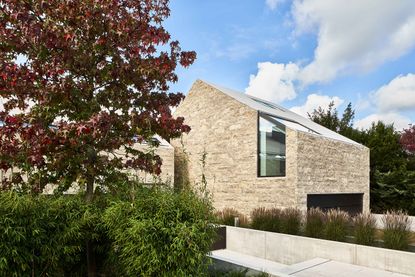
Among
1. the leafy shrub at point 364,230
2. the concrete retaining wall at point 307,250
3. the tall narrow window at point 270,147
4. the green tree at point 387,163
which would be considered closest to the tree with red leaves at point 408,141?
the green tree at point 387,163

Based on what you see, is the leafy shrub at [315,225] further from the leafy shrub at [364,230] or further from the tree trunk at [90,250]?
the tree trunk at [90,250]

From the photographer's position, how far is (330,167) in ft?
Result: 46.2

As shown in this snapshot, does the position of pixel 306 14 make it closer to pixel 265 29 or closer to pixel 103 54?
pixel 265 29

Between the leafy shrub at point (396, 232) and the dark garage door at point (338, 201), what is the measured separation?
15.9ft

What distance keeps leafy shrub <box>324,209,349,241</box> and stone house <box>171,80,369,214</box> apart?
2.94 meters

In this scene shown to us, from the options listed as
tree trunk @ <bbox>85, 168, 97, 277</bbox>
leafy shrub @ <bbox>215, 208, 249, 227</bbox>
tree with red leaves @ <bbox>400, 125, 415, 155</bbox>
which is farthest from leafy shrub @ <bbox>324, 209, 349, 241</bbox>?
tree with red leaves @ <bbox>400, 125, 415, 155</bbox>

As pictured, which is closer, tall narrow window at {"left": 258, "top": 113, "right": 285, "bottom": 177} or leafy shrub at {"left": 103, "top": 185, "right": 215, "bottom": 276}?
leafy shrub at {"left": 103, "top": 185, "right": 215, "bottom": 276}

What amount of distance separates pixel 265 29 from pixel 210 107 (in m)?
8.88

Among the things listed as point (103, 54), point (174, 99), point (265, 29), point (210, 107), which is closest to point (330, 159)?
point (210, 107)

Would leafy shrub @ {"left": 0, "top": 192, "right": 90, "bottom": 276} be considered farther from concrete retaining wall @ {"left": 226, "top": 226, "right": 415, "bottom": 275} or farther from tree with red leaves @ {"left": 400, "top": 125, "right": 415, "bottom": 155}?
tree with red leaves @ {"left": 400, "top": 125, "right": 415, "bottom": 155}

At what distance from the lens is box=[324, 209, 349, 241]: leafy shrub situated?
8891 millimetres

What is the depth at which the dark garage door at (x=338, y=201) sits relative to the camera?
44.1ft

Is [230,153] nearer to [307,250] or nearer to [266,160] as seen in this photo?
[266,160]

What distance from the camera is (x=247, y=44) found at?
854 cm
